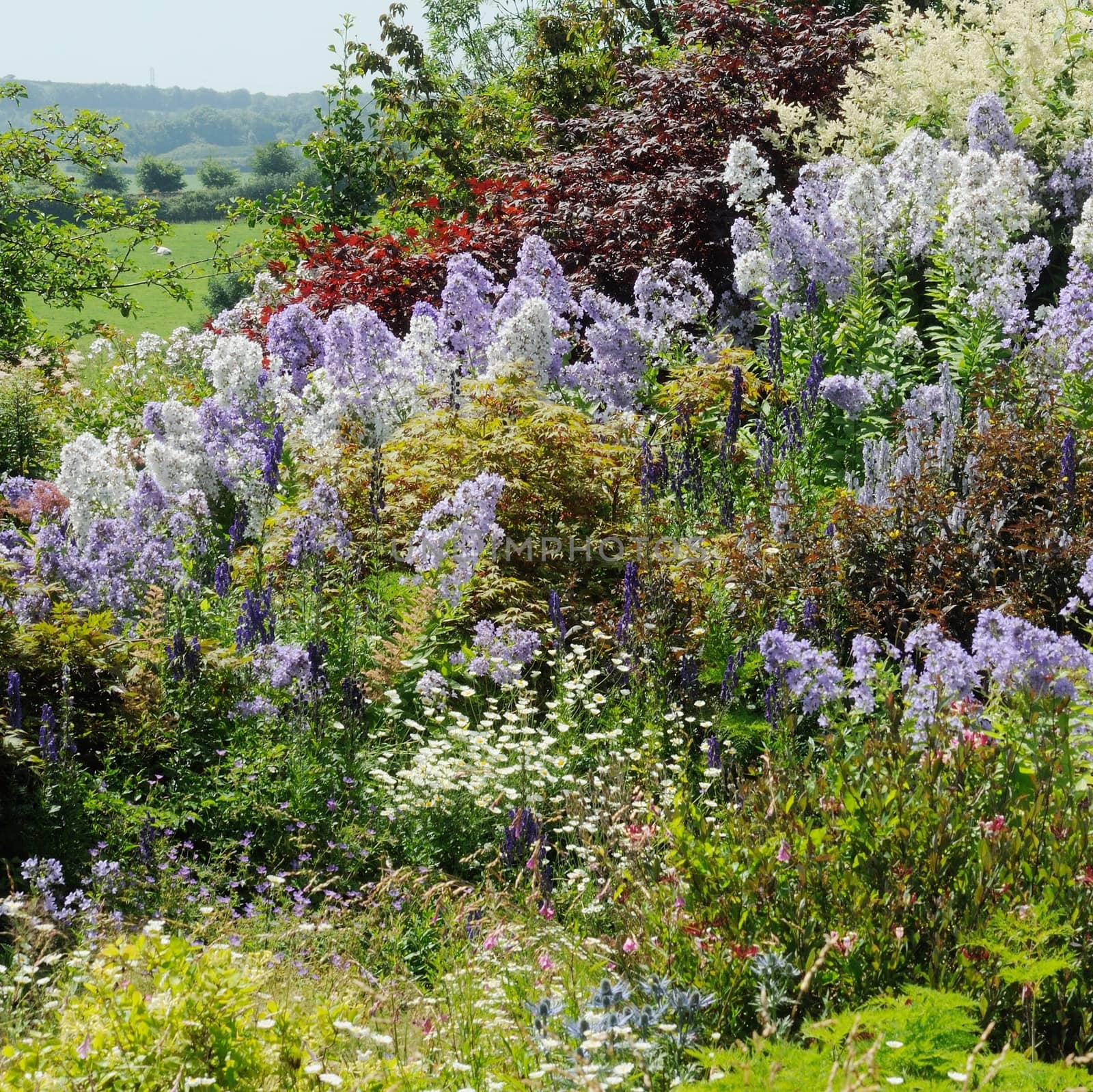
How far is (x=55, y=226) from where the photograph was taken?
47.5 feet

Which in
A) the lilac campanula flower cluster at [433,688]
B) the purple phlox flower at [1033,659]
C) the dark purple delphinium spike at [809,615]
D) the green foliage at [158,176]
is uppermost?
the green foliage at [158,176]

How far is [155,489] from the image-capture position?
24.4ft

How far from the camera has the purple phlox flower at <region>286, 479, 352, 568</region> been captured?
6.08m

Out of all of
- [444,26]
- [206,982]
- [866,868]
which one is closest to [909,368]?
[866,868]

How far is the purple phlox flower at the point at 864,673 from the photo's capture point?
4.43 m

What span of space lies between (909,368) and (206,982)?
687 cm

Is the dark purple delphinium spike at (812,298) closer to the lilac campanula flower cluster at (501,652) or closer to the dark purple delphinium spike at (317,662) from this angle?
the lilac campanula flower cluster at (501,652)

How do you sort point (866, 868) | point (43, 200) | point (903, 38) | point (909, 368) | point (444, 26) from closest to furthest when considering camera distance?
point (866, 868) → point (909, 368) → point (903, 38) → point (43, 200) → point (444, 26)

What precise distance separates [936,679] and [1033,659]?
1.13 ft

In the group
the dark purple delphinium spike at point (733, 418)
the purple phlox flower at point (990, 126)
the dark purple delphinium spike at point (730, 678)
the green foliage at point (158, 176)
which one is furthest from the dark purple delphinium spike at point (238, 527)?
the green foliage at point (158, 176)

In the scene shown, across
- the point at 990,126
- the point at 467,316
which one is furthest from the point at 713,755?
the point at 990,126

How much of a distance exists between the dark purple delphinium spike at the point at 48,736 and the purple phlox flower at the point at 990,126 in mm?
7777

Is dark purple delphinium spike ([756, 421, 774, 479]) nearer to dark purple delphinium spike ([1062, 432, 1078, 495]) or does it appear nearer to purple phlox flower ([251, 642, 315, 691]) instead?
dark purple delphinium spike ([1062, 432, 1078, 495])

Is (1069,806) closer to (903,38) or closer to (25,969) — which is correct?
(25,969)
